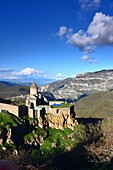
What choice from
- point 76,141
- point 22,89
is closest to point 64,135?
point 76,141

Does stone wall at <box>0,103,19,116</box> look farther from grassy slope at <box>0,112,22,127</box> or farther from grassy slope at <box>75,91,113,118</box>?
grassy slope at <box>75,91,113,118</box>

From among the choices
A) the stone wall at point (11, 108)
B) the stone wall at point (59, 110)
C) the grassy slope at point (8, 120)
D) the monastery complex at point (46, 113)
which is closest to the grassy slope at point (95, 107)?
the stone wall at point (59, 110)

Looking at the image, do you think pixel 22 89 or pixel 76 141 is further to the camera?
pixel 22 89

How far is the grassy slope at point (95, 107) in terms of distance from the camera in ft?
338

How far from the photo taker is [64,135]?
128 ft

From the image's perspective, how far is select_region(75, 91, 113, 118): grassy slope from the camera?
102938mm

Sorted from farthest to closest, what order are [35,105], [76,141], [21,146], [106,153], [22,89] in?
1. [22,89]
2. [35,105]
3. [76,141]
4. [21,146]
5. [106,153]

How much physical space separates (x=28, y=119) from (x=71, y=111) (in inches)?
331

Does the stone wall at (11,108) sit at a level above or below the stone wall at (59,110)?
above

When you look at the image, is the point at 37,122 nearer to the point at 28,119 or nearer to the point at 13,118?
the point at 28,119

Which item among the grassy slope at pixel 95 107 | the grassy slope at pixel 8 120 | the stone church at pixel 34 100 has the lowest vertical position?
the grassy slope at pixel 95 107

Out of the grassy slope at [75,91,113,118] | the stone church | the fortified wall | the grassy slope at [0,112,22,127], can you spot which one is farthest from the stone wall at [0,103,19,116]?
the grassy slope at [75,91,113,118]

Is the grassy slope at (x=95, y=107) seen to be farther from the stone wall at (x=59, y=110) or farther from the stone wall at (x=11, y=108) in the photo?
the stone wall at (x=11, y=108)

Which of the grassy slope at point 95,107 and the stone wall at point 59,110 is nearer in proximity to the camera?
the stone wall at point 59,110
